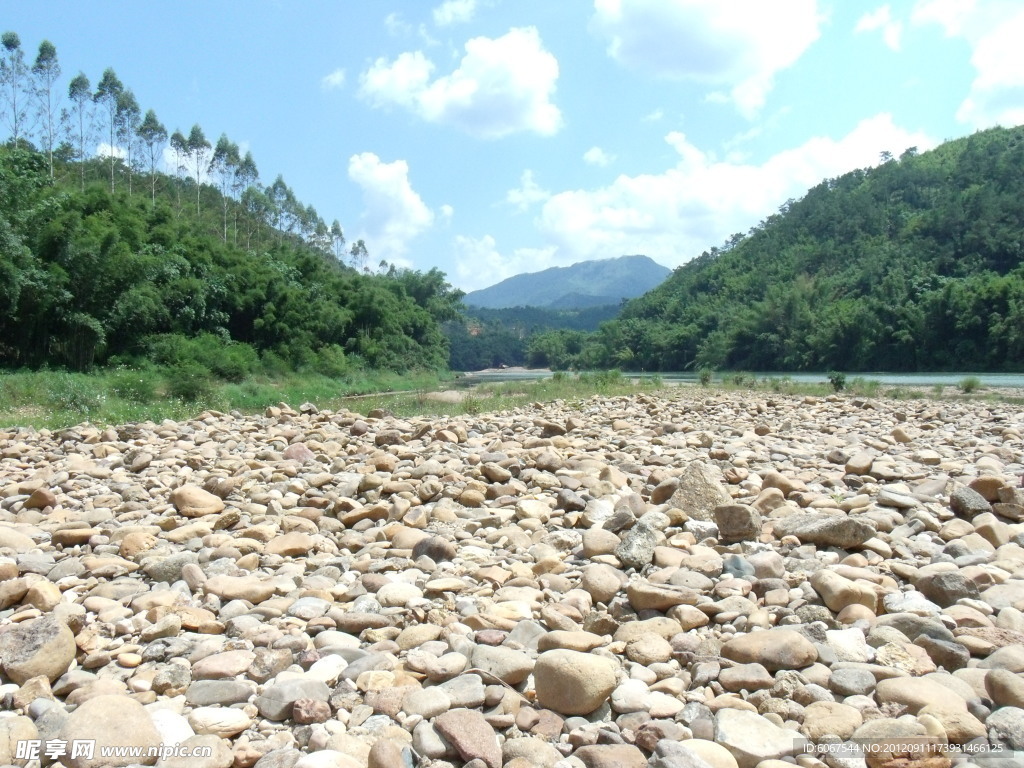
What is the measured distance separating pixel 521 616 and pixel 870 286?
59805 mm

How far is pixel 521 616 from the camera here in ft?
10.1

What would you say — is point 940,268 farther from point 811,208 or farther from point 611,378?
point 611,378

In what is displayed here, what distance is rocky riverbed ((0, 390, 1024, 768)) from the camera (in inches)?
83.8

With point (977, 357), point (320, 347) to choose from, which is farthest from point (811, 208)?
point (320, 347)

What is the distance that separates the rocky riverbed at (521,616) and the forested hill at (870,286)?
41.1 m

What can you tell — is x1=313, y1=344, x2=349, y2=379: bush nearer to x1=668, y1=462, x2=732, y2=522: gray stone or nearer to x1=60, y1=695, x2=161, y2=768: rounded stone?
x1=668, y1=462, x2=732, y2=522: gray stone

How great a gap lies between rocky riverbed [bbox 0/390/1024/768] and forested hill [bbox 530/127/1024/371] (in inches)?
1618

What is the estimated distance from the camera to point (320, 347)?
36344 millimetres

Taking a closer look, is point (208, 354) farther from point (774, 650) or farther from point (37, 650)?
point (774, 650)

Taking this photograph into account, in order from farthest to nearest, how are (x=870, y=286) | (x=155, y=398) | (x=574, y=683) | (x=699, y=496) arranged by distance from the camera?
(x=870, y=286)
(x=155, y=398)
(x=699, y=496)
(x=574, y=683)

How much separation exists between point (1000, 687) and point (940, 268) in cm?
5829

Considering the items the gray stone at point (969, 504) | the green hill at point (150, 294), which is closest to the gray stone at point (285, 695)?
the gray stone at point (969, 504)

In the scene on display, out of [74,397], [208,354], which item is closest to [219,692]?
[74,397]

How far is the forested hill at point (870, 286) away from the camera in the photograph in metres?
42.5
